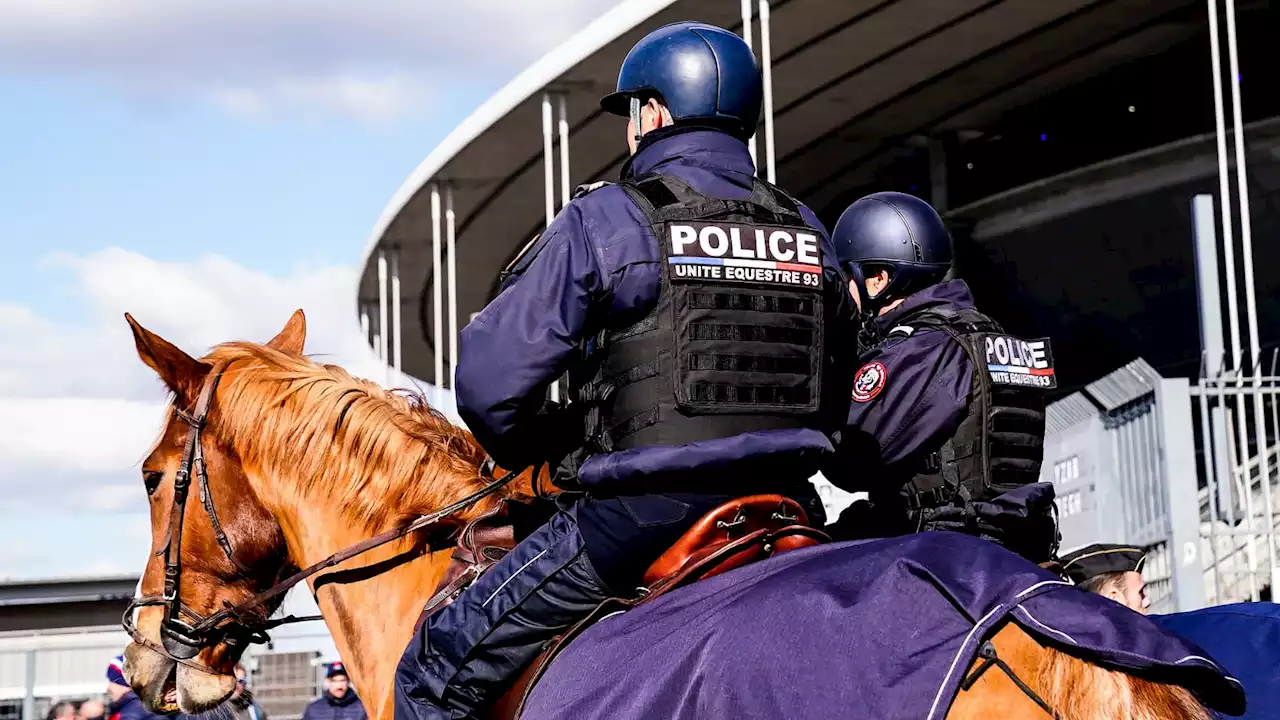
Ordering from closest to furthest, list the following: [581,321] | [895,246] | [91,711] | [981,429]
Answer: [581,321], [981,429], [895,246], [91,711]

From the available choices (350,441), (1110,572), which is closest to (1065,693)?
(350,441)

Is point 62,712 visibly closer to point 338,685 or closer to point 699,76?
point 338,685

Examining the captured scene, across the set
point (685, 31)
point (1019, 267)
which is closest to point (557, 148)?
point (1019, 267)

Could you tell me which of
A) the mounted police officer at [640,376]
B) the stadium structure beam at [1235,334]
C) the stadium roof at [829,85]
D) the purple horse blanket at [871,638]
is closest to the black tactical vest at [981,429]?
the mounted police officer at [640,376]

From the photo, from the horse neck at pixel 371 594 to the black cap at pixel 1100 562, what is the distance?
2.72 meters

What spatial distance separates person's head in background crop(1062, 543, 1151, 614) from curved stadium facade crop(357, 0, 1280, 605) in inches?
359

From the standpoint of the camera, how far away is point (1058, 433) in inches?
448

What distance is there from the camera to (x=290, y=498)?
4.54 meters

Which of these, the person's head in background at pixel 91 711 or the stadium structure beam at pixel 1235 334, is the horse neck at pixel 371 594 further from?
the person's head in background at pixel 91 711

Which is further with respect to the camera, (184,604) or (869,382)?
(869,382)

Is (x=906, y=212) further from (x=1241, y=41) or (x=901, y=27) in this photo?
(x=1241, y=41)

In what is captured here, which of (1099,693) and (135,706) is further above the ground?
(1099,693)

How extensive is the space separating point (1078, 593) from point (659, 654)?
87cm

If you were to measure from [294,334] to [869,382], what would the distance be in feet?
6.55
